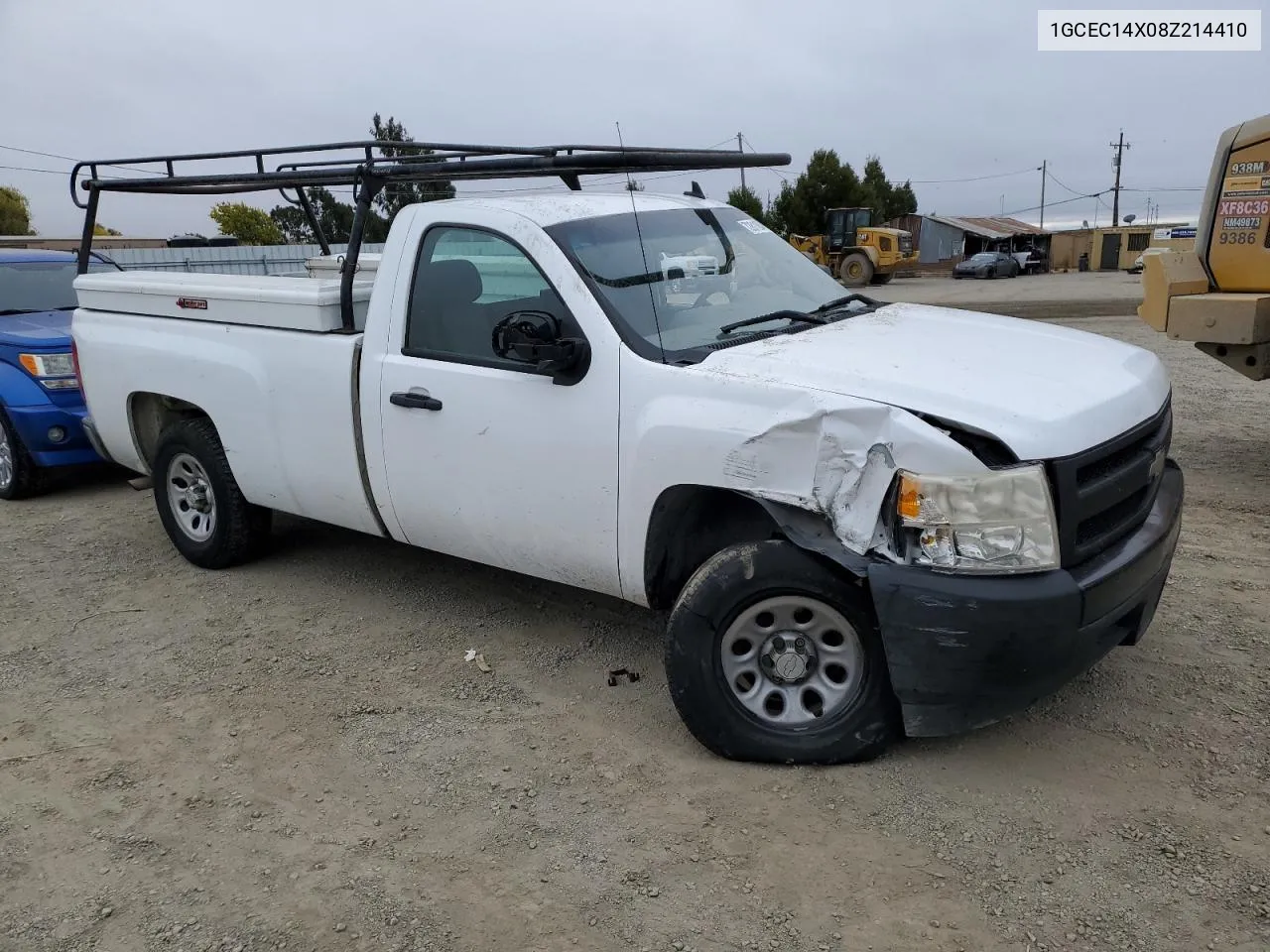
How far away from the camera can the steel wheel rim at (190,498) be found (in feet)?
18.1

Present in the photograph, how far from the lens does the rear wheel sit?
37.5 meters

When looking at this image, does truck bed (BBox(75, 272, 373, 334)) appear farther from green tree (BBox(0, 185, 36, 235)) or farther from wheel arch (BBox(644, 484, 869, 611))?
green tree (BBox(0, 185, 36, 235))

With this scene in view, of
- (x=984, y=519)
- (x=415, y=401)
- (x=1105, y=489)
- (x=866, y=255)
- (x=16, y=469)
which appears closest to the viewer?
(x=984, y=519)

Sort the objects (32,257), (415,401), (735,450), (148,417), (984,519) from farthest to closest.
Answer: (32,257) → (148,417) → (415,401) → (735,450) → (984,519)

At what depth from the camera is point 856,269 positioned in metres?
37.8

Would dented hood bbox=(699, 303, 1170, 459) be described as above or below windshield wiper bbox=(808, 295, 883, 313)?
below

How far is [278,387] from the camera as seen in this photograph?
15.7 ft

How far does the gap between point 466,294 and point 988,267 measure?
46285 millimetres

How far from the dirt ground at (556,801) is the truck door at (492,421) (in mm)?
606

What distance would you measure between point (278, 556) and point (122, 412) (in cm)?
120

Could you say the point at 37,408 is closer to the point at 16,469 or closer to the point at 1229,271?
the point at 16,469

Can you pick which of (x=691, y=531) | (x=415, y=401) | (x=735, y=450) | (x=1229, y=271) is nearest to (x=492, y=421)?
(x=415, y=401)

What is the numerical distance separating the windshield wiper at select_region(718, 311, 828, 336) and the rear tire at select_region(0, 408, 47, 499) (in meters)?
5.69

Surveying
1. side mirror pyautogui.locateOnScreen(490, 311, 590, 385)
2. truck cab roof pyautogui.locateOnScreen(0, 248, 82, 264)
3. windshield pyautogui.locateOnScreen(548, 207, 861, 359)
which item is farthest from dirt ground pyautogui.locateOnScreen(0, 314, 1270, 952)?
truck cab roof pyautogui.locateOnScreen(0, 248, 82, 264)
